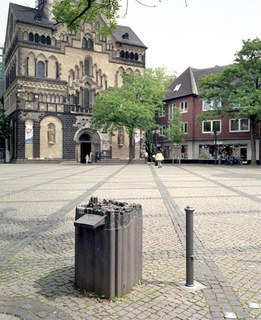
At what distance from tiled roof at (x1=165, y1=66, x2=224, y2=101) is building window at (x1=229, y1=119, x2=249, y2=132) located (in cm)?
756

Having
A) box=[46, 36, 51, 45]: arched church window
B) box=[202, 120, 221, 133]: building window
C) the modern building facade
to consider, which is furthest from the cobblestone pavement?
box=[46, 36, 51, 45]: arched church window

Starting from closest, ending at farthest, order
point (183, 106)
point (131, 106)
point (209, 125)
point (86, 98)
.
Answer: point (131, 106)
point (209, 125)
point (86, 98)
point (183, 106)

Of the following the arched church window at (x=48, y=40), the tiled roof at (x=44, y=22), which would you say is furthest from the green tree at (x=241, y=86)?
the arched church window at (x=48, y=40)

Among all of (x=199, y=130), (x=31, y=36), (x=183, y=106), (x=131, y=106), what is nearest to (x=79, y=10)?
(x=131, y=106)

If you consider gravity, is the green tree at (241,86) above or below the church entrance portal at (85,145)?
above

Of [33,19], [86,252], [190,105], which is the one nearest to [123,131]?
[190,105]

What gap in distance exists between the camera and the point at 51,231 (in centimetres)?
715

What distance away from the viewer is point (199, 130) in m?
51.8

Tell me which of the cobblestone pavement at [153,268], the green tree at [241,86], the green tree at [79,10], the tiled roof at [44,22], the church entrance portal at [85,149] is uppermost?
the tiled roof at [44,22]

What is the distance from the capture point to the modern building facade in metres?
Result: 47.8

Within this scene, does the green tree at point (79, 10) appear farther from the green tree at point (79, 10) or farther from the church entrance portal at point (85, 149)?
the church entrance portal at point (85, 149)

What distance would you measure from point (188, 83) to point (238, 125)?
11278 mm

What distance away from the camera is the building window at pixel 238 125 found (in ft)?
155

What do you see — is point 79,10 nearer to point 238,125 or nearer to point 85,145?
point 85,145
